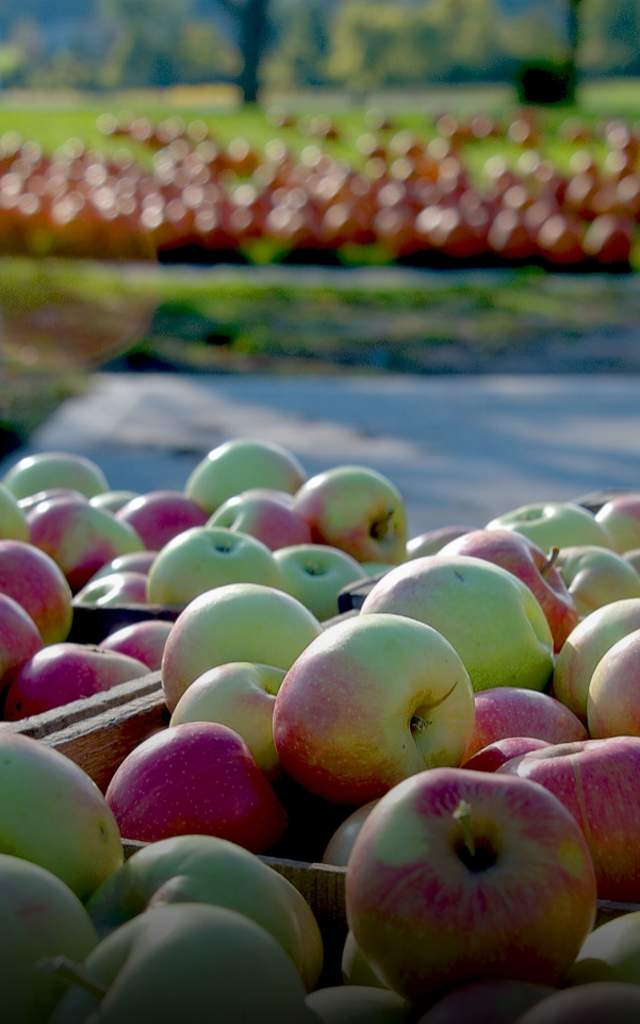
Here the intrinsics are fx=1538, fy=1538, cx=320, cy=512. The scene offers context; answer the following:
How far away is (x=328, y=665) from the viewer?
1710 millimetres

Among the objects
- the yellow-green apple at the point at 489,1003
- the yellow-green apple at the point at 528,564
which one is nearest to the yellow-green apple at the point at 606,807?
the yellow-green apple at the point at 489,1003

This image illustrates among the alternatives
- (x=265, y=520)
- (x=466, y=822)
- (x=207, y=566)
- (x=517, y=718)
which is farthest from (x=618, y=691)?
(x=265, y=520)

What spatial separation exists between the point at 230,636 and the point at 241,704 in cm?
23

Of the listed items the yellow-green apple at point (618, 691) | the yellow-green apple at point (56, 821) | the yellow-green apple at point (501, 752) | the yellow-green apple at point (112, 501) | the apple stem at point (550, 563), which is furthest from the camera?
the yellow-green apple at point (112, 501)

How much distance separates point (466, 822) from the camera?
1.29 metres

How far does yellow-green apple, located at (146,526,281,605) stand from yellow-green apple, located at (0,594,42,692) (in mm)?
362

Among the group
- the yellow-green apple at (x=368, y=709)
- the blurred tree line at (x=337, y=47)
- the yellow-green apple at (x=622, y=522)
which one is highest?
the yellow-green apple at (x=368, y=709)

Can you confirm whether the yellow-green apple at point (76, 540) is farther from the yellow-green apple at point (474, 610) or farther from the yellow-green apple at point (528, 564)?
the yellow-green apple at point (474, 610)

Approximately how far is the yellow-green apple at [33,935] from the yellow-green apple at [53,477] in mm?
2333

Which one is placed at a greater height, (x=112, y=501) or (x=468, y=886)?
(x=468, y=886)

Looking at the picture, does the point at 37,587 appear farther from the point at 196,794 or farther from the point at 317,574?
the point at 196,794

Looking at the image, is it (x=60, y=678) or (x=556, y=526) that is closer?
(x=60, y=678)

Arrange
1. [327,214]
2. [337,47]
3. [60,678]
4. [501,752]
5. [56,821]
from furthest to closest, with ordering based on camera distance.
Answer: [337,47] → [327,214] → [60,678] → [501,752] → [56,821]

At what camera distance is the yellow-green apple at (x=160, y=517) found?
11.1 feet
